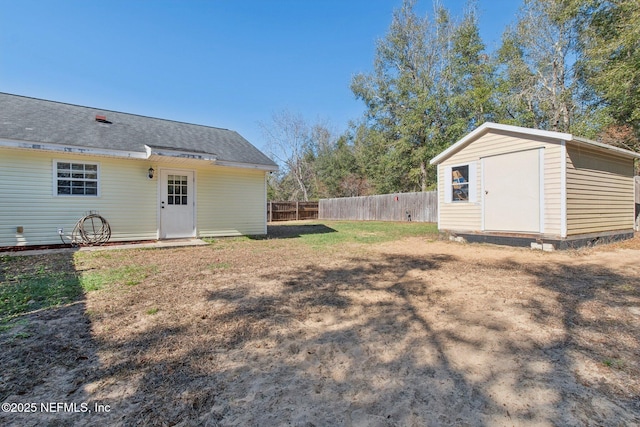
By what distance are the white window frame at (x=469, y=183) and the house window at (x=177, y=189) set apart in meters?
7.97

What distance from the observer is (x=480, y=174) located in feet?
26.6

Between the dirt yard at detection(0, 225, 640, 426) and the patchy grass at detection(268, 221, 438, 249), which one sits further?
the patchy grass at detection(268, 221, 438, 249)

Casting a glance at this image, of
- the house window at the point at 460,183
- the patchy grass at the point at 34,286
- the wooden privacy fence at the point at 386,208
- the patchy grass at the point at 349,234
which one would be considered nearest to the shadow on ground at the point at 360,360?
the patchy grass at the point at 34,286

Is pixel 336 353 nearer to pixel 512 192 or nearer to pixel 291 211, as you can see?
pixel 512 192

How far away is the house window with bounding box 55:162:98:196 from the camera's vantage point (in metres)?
7.44

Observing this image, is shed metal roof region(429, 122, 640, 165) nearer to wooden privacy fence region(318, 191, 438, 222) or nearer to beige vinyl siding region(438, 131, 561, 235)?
beige vinyl siding region(438, 131, 561, 235)

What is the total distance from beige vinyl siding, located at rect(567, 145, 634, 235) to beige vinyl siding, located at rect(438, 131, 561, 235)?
0.27 metres

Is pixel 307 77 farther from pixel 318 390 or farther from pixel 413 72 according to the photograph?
pixel 318 390

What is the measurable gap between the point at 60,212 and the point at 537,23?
929 inches

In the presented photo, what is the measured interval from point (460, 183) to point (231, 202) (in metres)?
7.17

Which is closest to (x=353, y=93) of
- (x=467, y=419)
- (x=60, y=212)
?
(x=60, y=212)

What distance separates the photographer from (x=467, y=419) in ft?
5.18

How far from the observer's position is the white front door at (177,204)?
8805 millimetres

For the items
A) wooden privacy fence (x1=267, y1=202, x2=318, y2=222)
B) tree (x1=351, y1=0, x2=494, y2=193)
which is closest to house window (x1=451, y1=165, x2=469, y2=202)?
tree (x1=351, y1=0, x2=494, y2=193)
